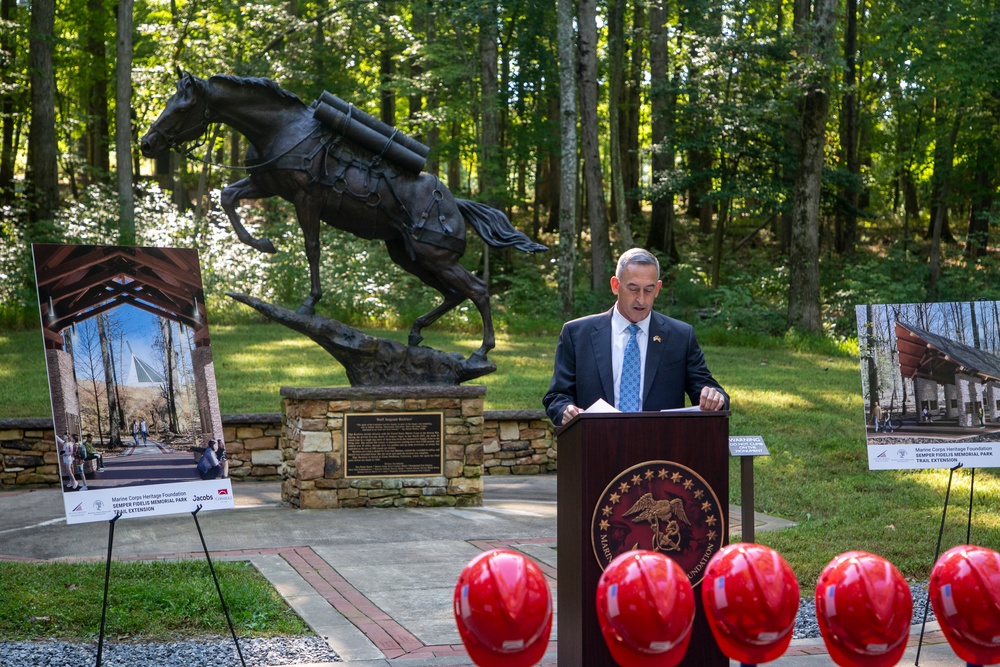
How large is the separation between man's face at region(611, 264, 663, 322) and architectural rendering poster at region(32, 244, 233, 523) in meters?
2.10

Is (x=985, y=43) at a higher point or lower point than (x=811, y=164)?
higher

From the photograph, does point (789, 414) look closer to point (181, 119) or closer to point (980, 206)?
point (181, 119)

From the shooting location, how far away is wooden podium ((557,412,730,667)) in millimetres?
4129

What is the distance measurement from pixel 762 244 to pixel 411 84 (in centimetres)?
1409

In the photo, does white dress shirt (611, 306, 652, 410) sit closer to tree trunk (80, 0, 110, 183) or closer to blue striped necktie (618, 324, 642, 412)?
blue striped necktie (618, 324, 642, 412)

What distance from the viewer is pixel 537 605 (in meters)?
3.07

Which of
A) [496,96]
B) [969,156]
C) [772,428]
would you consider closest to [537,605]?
[772,428]

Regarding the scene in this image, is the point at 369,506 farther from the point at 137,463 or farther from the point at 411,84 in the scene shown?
the point at 411,84

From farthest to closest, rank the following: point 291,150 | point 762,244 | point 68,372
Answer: point 762,244, point 291,150, point 68,372

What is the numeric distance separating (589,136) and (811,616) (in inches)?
769

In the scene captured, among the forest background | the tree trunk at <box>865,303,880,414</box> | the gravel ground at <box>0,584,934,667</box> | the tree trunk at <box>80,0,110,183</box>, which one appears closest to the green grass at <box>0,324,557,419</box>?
the forest background

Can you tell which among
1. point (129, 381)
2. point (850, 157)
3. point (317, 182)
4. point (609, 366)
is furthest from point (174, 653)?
point (850, 157)

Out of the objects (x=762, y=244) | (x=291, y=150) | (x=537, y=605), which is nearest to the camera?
(x=537, y=605)

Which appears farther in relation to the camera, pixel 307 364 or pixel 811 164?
pixel 811 164
